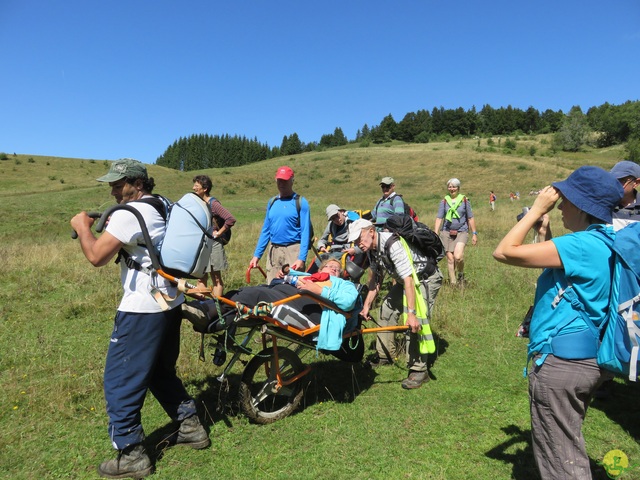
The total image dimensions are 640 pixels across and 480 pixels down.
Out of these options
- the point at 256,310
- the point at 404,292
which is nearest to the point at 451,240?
the point at 404,292

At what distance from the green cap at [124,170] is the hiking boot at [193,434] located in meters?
2.15

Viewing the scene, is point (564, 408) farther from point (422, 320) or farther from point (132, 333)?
point (132, 333)

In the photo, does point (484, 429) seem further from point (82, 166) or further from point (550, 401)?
point (82, 166)

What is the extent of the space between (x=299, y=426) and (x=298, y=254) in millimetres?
2398

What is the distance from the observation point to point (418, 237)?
4.69 m

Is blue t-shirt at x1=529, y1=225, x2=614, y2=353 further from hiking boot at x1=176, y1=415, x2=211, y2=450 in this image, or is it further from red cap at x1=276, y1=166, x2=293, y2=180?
red cap at x1=276, y1=166, x2=293, y2=180

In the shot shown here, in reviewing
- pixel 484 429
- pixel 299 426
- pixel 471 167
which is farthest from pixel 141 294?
pixel 471 167

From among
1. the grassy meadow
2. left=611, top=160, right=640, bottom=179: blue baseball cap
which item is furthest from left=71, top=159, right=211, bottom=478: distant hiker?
left=611, top=160, right=640, bottom=179: blue baseball cap

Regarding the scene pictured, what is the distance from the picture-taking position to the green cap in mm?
3086

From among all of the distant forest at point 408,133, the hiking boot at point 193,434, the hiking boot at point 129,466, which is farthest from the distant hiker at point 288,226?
the distant forest at point 408,133

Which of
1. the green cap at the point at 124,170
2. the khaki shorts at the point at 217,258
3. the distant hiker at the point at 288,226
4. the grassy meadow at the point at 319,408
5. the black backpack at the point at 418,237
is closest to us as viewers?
the green cap at the point at 124,170

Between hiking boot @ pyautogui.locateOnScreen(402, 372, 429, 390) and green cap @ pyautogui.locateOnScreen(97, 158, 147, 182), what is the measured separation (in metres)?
3.56

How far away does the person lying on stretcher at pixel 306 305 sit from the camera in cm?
359

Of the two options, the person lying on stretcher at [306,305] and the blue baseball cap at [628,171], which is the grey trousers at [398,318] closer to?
the person lying on stretcher at [306,305]
